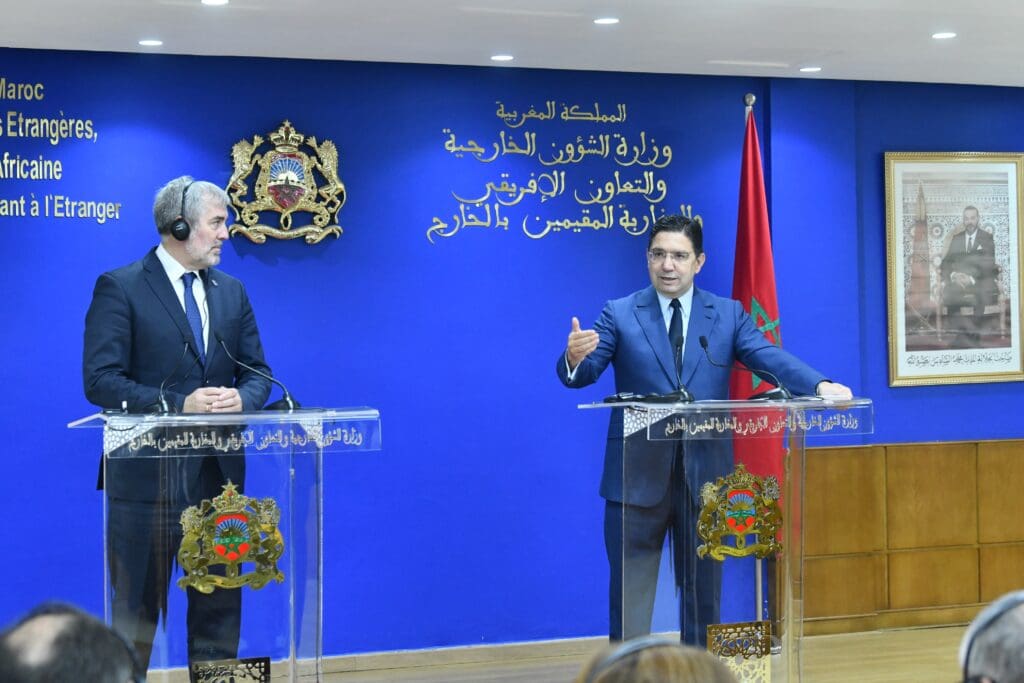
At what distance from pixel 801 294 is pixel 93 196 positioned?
332 cm

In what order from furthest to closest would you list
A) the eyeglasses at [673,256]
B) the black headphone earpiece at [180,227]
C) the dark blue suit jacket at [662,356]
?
the eyeglasses at [673,256]
the dark blue suit jacket at [662,356]
the black headphone earpiece at [180,227]

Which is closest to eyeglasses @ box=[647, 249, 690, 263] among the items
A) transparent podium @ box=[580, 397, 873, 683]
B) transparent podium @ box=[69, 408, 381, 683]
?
transparent podium @ box=[580, 397, 873, 683]

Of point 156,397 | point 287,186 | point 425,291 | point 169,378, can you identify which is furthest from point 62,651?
point 425,291

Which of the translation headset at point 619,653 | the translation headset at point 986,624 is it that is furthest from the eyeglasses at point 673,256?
the translation headset at point 619,653

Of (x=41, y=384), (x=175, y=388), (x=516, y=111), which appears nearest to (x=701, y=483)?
(x=175, y=388)

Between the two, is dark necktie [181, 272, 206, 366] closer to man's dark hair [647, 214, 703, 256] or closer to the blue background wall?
man's dark hair [647, 214, 703, 256]

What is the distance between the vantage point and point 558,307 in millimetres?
6281

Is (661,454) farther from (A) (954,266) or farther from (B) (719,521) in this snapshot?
(A) (954,266)

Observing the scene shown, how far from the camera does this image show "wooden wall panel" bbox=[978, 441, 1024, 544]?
6.77 meters

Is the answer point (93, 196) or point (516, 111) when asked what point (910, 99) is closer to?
point (516, 111)

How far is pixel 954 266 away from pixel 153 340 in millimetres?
4348

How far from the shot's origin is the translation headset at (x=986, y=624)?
1615mm

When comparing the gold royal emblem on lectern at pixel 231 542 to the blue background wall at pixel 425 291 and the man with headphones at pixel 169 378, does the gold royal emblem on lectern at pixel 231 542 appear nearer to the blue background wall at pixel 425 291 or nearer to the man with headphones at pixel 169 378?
the man with headphones at pixel 169 378

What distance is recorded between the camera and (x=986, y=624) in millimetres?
1622
